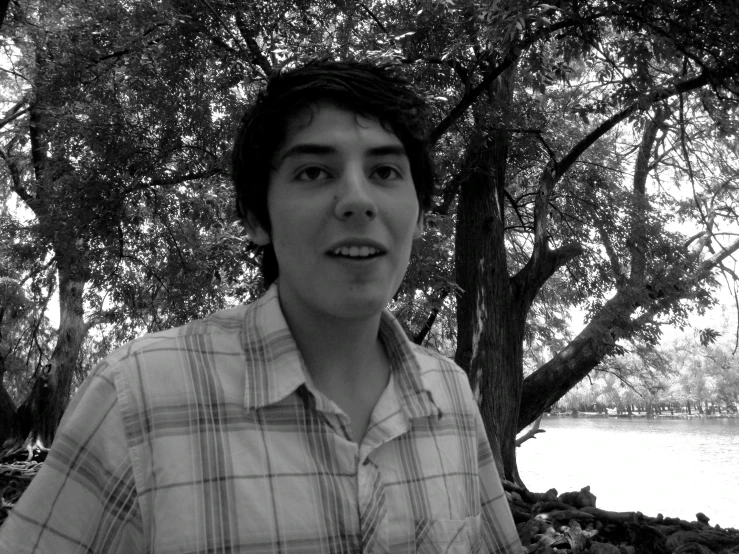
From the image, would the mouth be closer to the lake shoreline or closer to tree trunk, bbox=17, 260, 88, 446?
tree trunk, bbox=17, 260, 88, 446

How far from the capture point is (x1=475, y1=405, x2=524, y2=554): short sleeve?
1.33 m

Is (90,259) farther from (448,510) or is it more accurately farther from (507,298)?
(448,510)

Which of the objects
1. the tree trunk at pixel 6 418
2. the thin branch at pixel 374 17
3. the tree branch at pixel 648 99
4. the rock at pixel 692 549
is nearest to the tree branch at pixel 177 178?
the thin branch at pixel 374 17

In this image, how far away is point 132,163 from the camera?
5.57 meters

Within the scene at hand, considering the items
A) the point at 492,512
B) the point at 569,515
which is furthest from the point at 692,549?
the point at 492,512

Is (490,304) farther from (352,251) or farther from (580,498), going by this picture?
(352,251)

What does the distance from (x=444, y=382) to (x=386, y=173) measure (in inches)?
16.7

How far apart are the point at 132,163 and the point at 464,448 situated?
16.1ft

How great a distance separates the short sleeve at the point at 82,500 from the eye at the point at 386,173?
21.6 inches

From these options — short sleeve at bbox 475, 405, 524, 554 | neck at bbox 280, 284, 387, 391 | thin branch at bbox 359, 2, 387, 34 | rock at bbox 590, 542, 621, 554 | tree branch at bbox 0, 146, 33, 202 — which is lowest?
rock at bbox 590, 542, 621, 554

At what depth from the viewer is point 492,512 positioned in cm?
135

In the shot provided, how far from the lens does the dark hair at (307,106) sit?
1.17 meters

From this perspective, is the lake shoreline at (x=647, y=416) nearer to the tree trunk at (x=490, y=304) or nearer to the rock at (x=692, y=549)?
the tree trunk at (x=490, y=304)

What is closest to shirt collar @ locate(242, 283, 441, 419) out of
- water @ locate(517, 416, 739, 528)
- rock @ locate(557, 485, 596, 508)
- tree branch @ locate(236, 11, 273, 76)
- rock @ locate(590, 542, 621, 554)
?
rock @ locate(590, 542, 621, 554)
